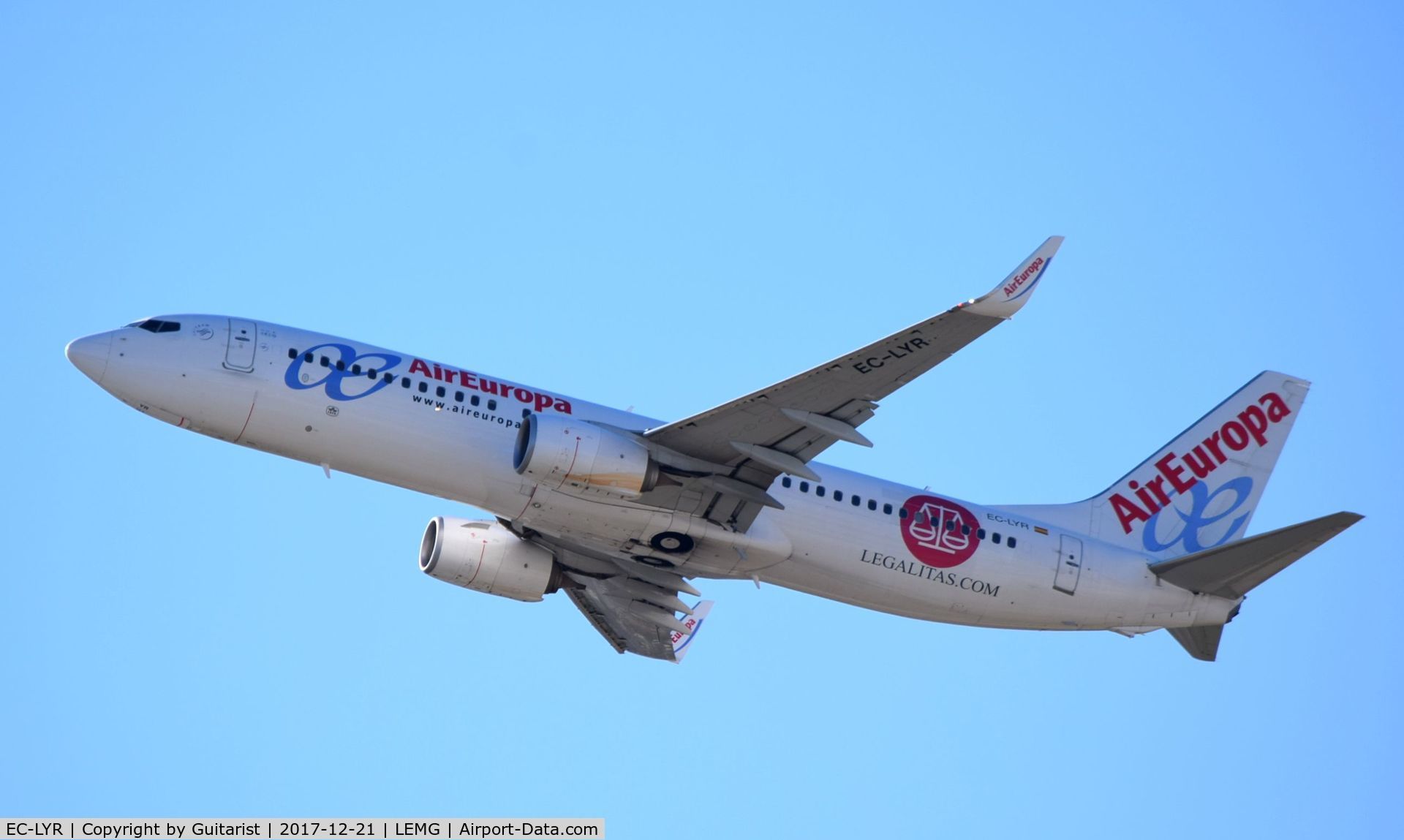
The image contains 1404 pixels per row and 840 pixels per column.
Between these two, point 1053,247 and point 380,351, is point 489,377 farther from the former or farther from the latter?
point 1053,247

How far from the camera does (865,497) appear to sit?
41.3m

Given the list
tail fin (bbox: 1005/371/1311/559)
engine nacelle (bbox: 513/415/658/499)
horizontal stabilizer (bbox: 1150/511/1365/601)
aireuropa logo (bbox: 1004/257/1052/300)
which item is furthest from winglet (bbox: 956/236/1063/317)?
tail fin (bbox: 1005/371/1311/559)

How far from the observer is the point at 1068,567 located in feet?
140

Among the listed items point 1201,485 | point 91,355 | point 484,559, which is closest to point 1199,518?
point 1201,485

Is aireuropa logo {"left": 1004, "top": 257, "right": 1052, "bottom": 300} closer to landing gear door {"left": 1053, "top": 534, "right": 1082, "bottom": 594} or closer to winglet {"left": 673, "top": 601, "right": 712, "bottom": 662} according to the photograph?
landing gear door {"left": 1053, "top": 534, "right": 1082, "bottom": 594}

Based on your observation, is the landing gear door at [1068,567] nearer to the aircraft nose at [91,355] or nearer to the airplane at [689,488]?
the airplane at [689,488]

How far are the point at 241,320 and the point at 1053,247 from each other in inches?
762

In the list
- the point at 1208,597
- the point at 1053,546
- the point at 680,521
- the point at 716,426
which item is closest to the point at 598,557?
the point at 680,521

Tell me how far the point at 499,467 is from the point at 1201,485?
20.8 meters

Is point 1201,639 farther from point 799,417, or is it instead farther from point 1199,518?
point 799,417

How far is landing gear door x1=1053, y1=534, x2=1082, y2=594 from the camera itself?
42500mm

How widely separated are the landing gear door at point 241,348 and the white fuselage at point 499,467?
3 centimetres

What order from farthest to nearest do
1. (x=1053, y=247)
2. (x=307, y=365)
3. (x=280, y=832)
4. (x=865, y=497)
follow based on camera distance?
(x=865, y=497) < (x=307, y=365) < (x=280, y=832) < (x=1053, y=247)

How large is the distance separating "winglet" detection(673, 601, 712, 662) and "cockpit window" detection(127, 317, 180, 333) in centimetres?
1691
